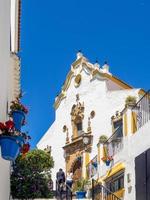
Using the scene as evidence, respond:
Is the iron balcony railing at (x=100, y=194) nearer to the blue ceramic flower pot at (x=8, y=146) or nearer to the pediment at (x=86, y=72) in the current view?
the blue ceramic flower pot at (x=8, y=146)

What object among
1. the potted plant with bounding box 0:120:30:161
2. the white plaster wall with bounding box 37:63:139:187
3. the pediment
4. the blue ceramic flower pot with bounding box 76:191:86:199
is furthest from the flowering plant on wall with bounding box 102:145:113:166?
the potted plant with bounding box 0:120:30:161

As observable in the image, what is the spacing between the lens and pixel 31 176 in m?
16.8

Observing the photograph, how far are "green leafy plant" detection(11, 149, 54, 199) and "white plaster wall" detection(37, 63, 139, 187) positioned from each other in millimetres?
16147

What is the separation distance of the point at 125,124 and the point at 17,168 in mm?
6810

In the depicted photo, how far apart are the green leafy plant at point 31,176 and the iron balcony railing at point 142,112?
3.60m

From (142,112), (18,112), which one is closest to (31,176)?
(142,112)

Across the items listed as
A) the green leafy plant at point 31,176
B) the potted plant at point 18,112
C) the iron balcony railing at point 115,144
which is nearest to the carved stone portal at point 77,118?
the iron balcony railing at point 115,144

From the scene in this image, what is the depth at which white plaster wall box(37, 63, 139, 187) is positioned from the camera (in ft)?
115

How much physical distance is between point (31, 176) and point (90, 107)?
69.4 ft

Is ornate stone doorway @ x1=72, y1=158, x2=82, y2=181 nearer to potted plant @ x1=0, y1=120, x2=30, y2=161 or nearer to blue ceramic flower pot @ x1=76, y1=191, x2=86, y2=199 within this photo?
blue ceramic flower pot @ x1=76, y1=191, x2=86, y2=199

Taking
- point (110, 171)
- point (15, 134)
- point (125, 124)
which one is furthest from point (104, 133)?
point (15, 134)

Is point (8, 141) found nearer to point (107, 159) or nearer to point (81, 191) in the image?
point (81, 191)

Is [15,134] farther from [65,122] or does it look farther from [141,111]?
[65,122]

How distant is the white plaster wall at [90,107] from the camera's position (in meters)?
35.1
